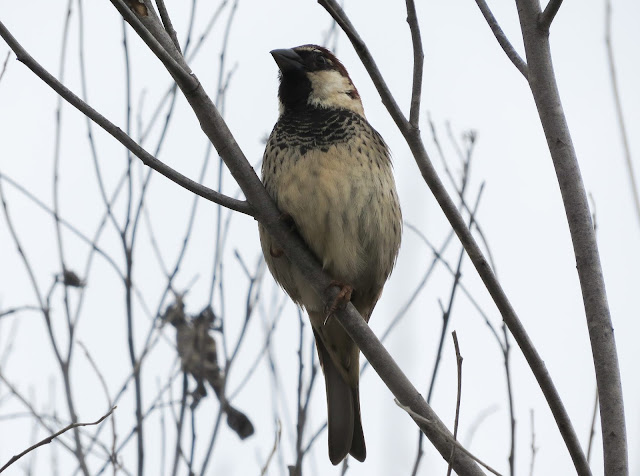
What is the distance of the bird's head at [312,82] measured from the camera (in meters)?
3.92

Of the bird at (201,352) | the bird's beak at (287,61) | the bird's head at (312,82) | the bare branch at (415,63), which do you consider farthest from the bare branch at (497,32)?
the bird at (201,352)

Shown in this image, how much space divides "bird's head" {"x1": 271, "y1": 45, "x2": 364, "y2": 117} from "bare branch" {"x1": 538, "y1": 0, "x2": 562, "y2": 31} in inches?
66.1

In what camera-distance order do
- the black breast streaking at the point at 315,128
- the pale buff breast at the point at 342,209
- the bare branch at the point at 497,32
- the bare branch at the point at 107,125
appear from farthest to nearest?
the black breast streaking at the point at 315,128 → the pale buff breast at the point at 342,209 → the bare branch at the point at 497,32 → the bare branch at the point at 107,125

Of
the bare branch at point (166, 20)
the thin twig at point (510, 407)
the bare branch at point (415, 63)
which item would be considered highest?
the bare branch at point (166, 20)

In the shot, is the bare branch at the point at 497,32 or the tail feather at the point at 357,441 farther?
the tail feather at the point at 357,441

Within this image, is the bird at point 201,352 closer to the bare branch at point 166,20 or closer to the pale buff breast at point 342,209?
the pale buff breast at point 342,209

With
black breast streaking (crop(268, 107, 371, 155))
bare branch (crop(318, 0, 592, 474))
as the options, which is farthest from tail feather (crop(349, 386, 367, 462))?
bare branch (crop(318, 0, 592, 474))

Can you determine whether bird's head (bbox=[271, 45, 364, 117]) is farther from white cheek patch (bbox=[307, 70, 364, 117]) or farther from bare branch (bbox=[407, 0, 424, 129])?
bare branch (bbox=[407, 0, 424, 129])

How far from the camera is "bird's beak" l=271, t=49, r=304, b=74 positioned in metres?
3.99

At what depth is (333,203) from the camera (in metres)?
3.34

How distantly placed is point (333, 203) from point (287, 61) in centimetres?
102

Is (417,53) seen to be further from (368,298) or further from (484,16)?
(368,298)

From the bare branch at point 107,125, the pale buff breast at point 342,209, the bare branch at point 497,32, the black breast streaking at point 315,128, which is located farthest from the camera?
the black breast streaking at point 315,128

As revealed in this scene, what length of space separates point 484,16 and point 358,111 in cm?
157
